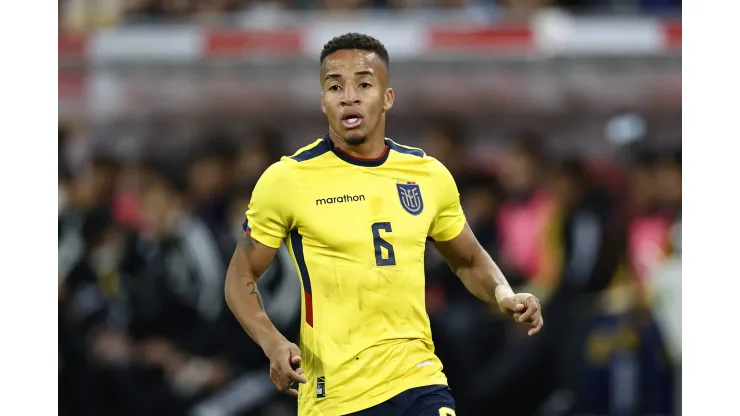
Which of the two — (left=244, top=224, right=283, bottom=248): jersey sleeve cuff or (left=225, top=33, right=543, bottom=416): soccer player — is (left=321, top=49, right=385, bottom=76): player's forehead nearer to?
(left=225, top=33, right=543, bottom=416): soccer player

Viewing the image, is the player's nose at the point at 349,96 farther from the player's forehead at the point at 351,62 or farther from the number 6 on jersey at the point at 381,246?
Answer: the number 6 on jersey at the point at 381,246

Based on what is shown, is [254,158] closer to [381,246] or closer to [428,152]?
[428,152]

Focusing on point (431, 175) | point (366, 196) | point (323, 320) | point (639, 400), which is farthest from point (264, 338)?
point (639, 400)

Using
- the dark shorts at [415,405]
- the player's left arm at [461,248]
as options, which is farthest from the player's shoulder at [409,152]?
the dark shorts at [415,405]

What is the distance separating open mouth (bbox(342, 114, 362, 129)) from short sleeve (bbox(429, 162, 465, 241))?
0.50 meters

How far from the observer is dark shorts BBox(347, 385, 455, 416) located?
4895 millimetres

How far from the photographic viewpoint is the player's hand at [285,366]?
179 inches

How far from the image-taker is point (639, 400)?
998cm

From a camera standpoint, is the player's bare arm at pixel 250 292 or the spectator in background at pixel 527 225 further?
the spectator in background at pixel 527 225

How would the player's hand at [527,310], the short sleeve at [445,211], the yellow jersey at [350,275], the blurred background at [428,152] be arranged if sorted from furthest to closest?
the blurred background at [428,152] < the short sleeve at [445,211] < the yellow jersey at [350,275] < the player's hand at [527,310]

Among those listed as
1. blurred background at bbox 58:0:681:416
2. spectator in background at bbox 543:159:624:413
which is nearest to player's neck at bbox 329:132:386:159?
blurred background at bbox 58:0:681:416

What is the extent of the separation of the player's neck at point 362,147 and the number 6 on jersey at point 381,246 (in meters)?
0.34

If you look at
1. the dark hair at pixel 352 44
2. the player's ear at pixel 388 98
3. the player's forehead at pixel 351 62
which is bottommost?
the player's ear at pixel 388 98

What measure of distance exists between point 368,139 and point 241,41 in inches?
235
